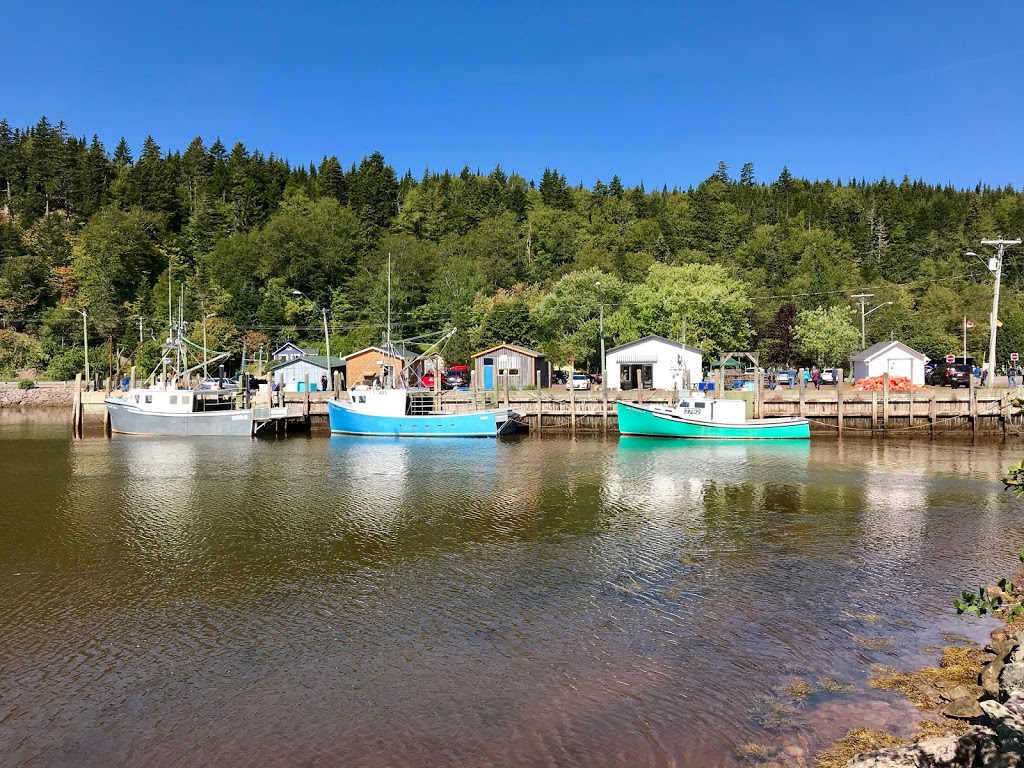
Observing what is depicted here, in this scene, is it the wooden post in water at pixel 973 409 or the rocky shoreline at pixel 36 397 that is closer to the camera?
the wooden post in water at pixel 973 409

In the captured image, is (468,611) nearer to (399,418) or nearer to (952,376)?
(399,418)

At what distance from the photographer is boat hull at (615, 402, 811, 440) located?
130 ft

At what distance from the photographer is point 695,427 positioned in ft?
133

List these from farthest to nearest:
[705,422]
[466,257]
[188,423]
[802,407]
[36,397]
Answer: [466,257] → [36,397] → [188,423] → [802,407] → [705,422]

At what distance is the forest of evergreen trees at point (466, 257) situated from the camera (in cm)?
7256

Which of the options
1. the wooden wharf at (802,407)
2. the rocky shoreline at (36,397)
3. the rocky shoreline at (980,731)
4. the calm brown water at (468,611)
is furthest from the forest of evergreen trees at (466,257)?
the rocky shoreline at (980,731)

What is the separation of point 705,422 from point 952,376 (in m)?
22.0

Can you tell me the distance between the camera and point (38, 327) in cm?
8612

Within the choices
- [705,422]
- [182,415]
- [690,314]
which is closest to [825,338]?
[690,314]

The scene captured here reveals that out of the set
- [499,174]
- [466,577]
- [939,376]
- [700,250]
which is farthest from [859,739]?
[499,174]

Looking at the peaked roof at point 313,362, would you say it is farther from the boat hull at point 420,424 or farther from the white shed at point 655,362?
the white shed at point 655,362

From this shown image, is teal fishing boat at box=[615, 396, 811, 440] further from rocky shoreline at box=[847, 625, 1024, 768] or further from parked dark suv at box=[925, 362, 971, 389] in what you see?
rocky shoreline at box=[847, 625, 1024, 768]

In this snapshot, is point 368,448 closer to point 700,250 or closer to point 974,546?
point 974,546

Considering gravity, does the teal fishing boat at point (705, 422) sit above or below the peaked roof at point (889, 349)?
below
